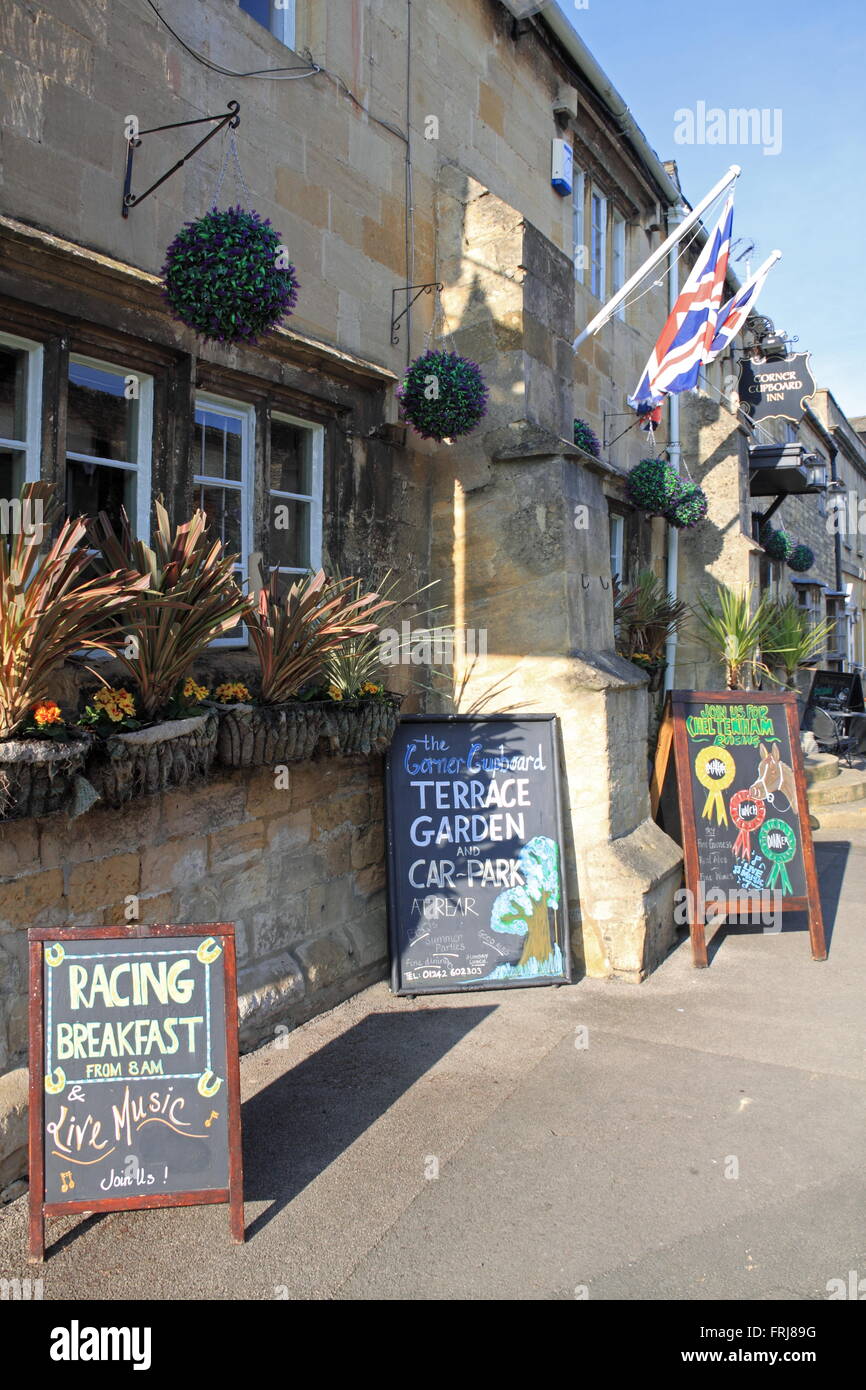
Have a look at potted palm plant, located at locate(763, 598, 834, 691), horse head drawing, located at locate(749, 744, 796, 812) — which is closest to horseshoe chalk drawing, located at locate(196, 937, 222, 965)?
horse head drawing, located at locate(749, 744, 796, 812)

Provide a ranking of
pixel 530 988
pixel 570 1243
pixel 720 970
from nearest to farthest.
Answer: pixel 570 1243
pixel 530 988
pixel 720 970

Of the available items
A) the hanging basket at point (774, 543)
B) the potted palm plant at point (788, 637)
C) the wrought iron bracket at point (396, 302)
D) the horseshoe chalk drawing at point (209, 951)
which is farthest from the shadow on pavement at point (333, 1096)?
the hanging basket at point (774, 543)

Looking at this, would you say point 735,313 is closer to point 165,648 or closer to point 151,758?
point 165,648

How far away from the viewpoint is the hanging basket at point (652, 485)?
374 inches

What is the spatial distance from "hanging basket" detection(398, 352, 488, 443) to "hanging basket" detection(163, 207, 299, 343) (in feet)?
5.79

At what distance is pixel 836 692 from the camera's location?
15.0m

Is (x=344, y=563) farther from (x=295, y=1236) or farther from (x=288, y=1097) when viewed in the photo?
(x=295, y=1236)

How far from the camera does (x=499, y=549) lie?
20.1 ft

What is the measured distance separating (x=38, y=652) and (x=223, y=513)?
1.89 meters

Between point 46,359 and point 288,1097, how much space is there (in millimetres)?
3289

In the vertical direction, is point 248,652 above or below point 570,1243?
above

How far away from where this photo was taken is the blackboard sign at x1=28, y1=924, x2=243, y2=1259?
119 inches
